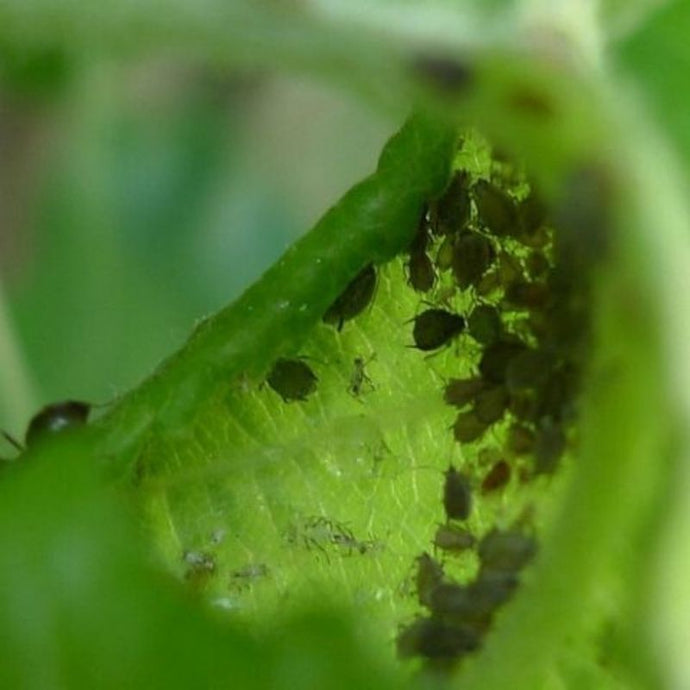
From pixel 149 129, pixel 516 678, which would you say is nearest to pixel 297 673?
pixel 516 678

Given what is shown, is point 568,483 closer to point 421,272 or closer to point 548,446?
point 548,446

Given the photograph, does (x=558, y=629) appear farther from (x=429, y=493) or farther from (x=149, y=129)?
(x=149, y=129)

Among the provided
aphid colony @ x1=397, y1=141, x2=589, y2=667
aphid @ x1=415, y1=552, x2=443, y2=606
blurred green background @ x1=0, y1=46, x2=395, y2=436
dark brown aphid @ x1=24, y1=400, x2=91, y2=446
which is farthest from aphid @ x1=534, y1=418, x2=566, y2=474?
blurred green background @ x1=0, y1=46, x2=395, y2=436

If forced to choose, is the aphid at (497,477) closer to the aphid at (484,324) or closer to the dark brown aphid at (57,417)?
the aphid at (484,324)

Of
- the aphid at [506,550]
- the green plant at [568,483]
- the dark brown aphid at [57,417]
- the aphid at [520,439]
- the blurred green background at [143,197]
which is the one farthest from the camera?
the blurred green background at [143,197]

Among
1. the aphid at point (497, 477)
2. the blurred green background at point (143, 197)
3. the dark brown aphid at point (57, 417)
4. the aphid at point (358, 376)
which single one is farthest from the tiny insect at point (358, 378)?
the blurred green background at point (143, 197)

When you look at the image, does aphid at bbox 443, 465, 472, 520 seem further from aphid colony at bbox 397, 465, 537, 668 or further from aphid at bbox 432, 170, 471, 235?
aphid at bbox 432, 170, 471, 235

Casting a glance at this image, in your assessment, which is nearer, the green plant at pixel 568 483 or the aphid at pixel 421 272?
the green plant at pixel 568 483
